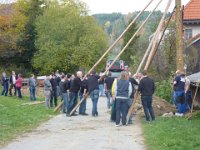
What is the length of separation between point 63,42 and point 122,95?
41378mm

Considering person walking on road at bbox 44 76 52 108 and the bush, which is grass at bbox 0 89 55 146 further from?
the bush

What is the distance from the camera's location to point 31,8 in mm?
60562

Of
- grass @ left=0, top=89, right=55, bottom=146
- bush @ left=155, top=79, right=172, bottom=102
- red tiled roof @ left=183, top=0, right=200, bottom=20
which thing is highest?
red tiled roof @ left=183, top=0, right=200, bottom=20

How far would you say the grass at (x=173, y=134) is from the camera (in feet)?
39.1

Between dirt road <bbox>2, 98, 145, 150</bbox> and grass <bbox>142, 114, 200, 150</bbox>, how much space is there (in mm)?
316

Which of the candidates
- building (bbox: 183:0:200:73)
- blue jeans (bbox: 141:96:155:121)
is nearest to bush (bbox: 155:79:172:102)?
building (bbox: 183:0:200:73)

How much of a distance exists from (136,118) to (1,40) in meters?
29.1

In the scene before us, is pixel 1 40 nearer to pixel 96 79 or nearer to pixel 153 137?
pixel 96 79

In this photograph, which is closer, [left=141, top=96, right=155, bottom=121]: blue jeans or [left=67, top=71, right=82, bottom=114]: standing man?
[left=141, top=96, right=155, bottom=121]: blue jeans

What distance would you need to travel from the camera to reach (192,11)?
134 ft

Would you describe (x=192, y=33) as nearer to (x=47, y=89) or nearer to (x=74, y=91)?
(x=47, y=89)

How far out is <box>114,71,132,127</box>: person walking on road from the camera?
16906 mm

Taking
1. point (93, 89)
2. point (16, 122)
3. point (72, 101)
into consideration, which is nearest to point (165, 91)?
point (93, 89)

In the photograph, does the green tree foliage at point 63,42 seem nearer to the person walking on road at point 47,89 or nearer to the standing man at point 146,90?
the person walking on road at point 47,89
